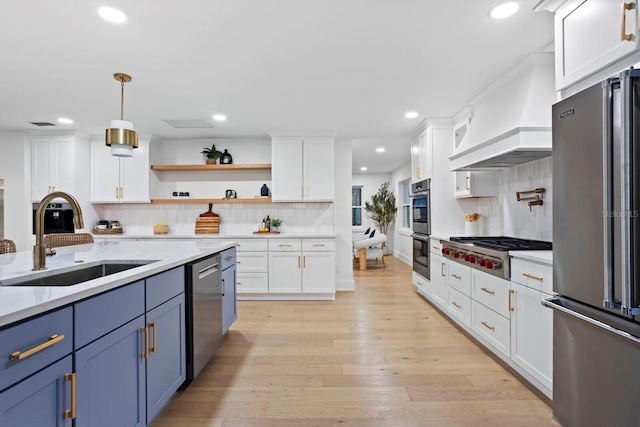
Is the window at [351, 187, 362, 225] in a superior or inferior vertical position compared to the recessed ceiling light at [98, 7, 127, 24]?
inferior

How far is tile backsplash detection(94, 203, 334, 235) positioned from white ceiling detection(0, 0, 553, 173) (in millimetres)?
1564

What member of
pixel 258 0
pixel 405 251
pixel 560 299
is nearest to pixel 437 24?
pixel 258 0

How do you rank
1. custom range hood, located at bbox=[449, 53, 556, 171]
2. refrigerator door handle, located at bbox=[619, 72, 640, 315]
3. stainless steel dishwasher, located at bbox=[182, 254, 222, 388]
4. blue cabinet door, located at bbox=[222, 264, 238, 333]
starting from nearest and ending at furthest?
1. refrigerator door handle, located at bbox=[619, 72, 640, 315]
2. stainless steel dishwasher, located at bbox=[182, 254, 222, 388]
3. custom range hood, located at bbox=[449, 53, 556, 171]
4. blue cabinet door, located at bbox=[222, 264, 238, 333]

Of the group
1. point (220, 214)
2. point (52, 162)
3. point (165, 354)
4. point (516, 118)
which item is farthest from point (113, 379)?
point (52, 162)

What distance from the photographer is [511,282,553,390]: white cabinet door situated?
194 centimetres

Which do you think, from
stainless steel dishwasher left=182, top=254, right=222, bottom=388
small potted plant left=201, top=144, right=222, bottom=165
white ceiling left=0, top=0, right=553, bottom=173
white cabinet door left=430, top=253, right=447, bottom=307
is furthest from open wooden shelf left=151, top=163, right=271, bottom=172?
white cabinet door left=430, top=253, right=447, bottom=307

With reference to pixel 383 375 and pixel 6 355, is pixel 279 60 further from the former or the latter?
pixel 383 375

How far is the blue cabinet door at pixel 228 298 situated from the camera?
279 centimetres

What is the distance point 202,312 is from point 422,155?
3.52 m

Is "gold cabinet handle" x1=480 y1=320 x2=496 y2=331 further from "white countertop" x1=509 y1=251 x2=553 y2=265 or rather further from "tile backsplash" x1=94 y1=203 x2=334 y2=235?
"tile backsplash" x1=94 y1=203 x2=334 y2=235

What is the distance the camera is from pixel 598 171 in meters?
1.39

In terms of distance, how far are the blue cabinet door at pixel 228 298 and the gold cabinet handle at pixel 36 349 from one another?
1724 millimetres

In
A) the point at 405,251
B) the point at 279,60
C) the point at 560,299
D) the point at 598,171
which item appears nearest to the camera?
the point at 598,171

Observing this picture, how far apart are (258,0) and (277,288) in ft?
11.4
